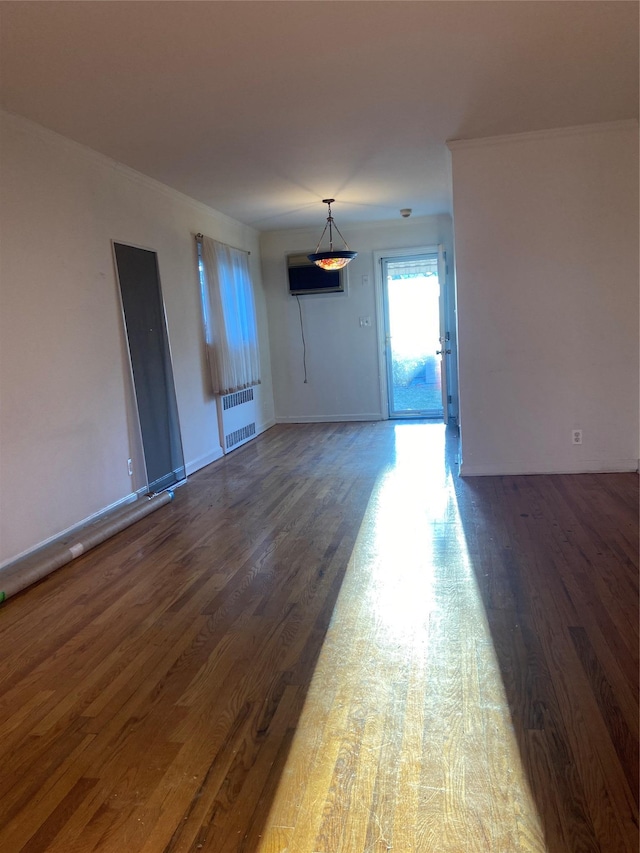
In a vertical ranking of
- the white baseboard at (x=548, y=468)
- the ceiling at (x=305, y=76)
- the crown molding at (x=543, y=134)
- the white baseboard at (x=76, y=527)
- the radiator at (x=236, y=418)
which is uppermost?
the ceiling at (x=305, y=76)

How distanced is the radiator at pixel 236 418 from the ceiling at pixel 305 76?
244cm

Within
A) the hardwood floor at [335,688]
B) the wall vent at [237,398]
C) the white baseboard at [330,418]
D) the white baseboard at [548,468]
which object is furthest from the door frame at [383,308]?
the hardwood floor at [335,688]

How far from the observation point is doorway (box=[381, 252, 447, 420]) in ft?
25.4

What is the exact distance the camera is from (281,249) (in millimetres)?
7816

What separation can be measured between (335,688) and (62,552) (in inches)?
80.5

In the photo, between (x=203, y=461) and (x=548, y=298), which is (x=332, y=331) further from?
(x=548, y=298)

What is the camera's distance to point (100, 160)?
4227mm

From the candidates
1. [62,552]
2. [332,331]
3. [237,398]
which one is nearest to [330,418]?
[332,331]

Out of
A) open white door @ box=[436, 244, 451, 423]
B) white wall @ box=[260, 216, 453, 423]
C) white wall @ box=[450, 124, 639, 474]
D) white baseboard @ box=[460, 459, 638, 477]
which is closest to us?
white wall @ box=[450, 124, 639, 474]

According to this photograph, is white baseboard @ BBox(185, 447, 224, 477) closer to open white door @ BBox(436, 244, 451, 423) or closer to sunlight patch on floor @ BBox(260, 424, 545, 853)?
open white door @ BBox(436, 244, 451, 423)

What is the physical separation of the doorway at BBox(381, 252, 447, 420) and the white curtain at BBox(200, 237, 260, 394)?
184 cm

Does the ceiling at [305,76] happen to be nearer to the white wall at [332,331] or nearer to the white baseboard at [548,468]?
the white baseboard at [548,468]

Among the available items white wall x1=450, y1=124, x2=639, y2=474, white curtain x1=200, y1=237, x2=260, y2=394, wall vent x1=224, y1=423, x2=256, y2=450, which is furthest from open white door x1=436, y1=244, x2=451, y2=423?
white wall x1=450, y1=124, x2=639, y2=474

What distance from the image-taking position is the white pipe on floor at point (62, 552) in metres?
3.11
